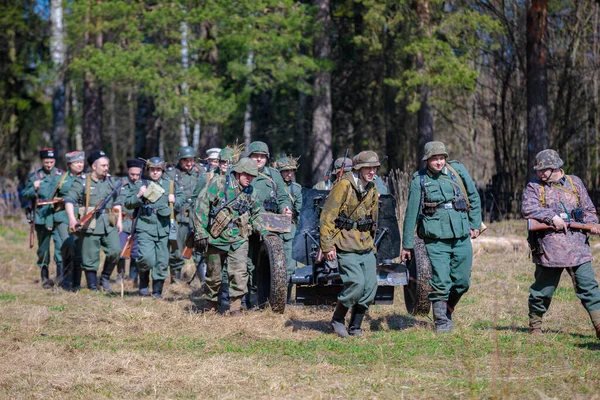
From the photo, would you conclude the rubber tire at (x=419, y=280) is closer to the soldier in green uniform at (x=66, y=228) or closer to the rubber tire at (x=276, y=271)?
the rubber tire at (x=276, y=271)

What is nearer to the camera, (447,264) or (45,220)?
(447,264)

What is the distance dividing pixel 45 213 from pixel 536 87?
10.6 meters

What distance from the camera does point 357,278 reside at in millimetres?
8781

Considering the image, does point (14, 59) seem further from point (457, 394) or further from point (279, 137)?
point (457, 394)

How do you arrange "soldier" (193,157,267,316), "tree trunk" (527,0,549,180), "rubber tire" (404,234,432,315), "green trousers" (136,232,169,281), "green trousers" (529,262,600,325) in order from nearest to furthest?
"green trousers" (529,262,600,325) < "rubber tire" (404,234,432,315) < "soldier" (193,157,267,316) < "green trousers" (136,232,169,281) < "tree trunk" (527,0,549,180)

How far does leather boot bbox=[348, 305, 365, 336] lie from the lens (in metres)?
9.05

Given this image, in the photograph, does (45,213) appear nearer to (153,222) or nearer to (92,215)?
(92,215)

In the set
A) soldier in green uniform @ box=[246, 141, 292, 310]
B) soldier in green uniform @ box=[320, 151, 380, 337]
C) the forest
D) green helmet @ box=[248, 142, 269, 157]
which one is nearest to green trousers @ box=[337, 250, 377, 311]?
soldier in green uniform @ box=[320, 151, 380, 337]

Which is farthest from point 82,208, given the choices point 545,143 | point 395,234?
point 545,143

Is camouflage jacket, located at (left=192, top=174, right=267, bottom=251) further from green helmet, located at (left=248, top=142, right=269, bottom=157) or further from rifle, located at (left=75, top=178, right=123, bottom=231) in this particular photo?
rifle, located at (left=75, top=178, right=123, bottom=231)

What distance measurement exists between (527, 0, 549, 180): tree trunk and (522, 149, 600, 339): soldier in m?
10.3

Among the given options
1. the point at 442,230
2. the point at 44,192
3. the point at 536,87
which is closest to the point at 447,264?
the point at 442,230

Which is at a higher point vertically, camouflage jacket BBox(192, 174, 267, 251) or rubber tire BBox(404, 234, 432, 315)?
camouflage jacket BBox(192, 174, 267, 251)

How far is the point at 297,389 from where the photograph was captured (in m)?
6.80
